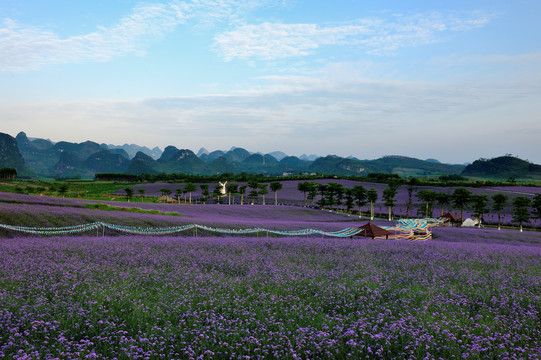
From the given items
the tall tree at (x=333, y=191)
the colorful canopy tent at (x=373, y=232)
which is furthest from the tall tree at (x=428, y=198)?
the colorful canopy tent at (x=373, y=232)

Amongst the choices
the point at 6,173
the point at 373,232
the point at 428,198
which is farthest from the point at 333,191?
the point at 6,173

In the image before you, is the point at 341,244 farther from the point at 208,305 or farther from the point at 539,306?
the point at 208,305

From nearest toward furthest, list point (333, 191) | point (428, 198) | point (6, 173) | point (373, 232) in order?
point (373, 232) → point (428, 198) → point (333, 191) → point (6, 173)

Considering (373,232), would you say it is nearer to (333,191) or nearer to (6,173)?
(333,191)

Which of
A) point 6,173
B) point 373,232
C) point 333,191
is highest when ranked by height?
point 6,173

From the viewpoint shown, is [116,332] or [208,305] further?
[208,305]

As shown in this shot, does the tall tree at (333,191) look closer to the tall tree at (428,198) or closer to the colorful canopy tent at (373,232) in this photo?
the tall tree at (428,198)

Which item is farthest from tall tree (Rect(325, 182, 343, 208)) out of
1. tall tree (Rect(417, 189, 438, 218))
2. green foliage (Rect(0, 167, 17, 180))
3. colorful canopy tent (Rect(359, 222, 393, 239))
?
green foliage (Rect(0, 167, 17, 180))

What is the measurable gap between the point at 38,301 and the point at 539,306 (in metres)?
10.5

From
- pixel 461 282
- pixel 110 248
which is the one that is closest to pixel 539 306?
pixel 461 282

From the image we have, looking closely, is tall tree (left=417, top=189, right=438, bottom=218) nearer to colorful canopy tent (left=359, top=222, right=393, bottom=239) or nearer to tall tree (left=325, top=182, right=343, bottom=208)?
tall tree (left=325, top=182, right=343, bottom=208)

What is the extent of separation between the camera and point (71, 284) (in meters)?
9.05

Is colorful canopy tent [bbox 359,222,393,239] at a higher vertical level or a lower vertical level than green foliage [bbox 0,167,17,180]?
lower

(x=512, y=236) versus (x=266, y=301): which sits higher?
(x=266, y=301)
